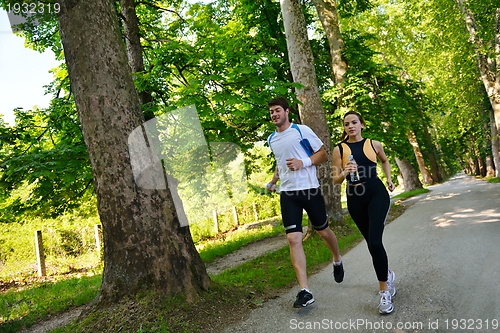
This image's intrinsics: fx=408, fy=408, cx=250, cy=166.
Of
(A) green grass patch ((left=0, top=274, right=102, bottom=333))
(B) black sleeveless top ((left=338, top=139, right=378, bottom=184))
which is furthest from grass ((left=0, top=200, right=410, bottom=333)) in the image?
(B) black sleeveless top ((left=338, top=139, right=378, bottom=184))

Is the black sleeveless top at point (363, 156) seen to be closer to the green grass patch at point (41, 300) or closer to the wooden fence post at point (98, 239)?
the green grass patch at point (41, 300)

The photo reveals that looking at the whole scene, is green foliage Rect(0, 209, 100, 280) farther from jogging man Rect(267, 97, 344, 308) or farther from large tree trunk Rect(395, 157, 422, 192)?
large tree trunk Rect(395, 157, 422, 192)

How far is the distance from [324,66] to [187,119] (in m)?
8.80

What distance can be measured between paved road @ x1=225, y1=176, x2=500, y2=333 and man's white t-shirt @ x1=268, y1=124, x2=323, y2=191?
1309 millimetres

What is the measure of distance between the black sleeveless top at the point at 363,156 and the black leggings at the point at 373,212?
8 cm

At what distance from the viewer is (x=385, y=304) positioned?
3797 mm

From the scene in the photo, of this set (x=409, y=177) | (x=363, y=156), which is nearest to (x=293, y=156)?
(x=363, y=156)

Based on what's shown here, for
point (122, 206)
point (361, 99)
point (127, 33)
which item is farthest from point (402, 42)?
point (122, 206)

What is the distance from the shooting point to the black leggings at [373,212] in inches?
161

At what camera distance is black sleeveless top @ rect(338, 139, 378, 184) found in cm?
438

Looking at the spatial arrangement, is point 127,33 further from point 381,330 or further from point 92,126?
point 381,330

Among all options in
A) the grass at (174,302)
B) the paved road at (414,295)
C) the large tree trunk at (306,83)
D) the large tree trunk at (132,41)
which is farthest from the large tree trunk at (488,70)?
the large tree trunk at (132,41)

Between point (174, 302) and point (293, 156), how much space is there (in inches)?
80.0

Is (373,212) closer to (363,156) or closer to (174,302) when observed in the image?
(363,156)
